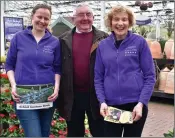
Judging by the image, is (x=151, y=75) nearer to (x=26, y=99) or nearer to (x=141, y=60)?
(x=141, y=60)

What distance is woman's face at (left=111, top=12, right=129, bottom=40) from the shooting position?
2.22 m

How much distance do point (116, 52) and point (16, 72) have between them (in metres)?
0.83

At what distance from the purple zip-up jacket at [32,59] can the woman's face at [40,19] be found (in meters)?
0.08

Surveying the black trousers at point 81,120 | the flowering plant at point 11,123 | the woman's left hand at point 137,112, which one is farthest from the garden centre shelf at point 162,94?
the woman's left hand at point 137,112

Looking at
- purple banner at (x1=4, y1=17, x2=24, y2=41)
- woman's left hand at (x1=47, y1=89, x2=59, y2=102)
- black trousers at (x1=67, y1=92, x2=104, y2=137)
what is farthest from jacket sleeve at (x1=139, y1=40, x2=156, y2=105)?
purple banner at (x1=4, y1=17, x2=24, y2=41)

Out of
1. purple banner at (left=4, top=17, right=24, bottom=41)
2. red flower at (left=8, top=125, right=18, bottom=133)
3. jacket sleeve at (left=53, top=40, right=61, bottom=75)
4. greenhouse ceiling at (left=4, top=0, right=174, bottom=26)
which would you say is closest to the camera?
jacket sleeve at (left=53, top=40, right=61, bottom=75)

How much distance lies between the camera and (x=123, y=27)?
2221mm

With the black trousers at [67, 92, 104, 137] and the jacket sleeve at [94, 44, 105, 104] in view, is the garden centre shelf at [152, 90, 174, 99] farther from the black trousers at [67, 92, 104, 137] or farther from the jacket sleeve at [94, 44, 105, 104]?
the jacket sleeve at [94, 44, 105, 104]

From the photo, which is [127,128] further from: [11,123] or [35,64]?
[11,123]

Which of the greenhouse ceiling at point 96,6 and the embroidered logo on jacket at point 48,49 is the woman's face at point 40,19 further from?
the greenhouse ceiling at point 96,6

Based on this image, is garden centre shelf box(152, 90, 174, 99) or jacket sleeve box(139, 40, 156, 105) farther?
garden centre shelf box(152, 90, 174, 99)

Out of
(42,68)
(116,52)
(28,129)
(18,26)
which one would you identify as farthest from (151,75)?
(18,26)

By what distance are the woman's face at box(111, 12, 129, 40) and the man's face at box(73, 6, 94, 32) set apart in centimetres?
41

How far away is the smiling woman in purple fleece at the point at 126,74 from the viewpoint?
2.17 meters
